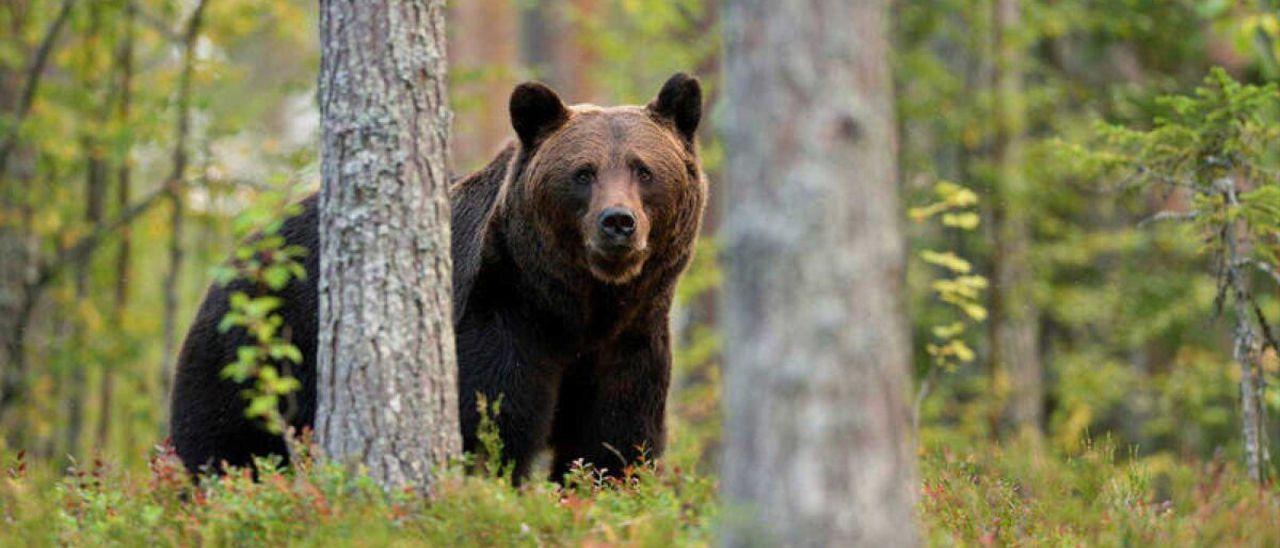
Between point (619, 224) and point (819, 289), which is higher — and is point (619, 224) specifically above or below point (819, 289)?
above

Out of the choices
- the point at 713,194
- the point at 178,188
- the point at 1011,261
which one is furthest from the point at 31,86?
the point at 1011,261

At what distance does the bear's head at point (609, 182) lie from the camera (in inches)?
269

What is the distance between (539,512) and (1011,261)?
1181 cm

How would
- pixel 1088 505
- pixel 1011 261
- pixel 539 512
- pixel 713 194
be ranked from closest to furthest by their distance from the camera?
1. pixel 539 512
2. pixel 1088 505
3. pixel 1011 261
4. pixel 713 194

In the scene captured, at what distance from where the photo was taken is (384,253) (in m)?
5.17

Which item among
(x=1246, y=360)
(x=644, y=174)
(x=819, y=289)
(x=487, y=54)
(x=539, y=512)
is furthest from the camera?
(x=487, y=54)

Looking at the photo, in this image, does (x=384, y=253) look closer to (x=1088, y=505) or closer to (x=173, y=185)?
(x=1088, y=505)

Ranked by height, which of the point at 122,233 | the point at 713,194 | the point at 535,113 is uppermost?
the point at 713,194

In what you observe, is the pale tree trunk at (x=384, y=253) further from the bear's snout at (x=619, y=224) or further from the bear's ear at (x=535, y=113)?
the bear's ear at (x=535, y=113)

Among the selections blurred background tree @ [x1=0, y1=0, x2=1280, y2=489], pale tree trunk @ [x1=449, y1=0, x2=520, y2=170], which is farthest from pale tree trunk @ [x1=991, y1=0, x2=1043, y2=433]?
pale tree trunk @ [x1=449, y1=0, x2=520, y2=170]

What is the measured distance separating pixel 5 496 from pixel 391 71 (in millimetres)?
2166

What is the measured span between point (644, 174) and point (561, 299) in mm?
716

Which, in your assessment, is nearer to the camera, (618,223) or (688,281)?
(618,223)

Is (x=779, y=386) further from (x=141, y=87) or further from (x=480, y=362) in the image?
(x=141, y=87)
